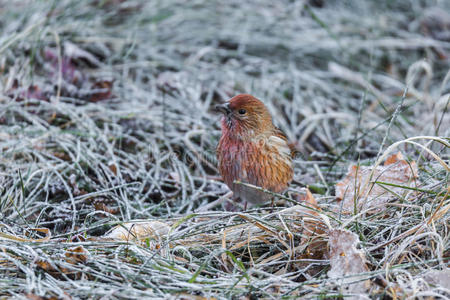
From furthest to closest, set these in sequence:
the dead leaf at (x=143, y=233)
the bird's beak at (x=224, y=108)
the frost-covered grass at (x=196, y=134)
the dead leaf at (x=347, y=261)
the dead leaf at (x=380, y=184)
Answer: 1. the bird's beak at (x=224, y=108)
2. the dead leaf at (x=380, y=184)
3. the dead leaf at (x=143, y=233)
4. the frost-covered grass at (x=196, y=134)
5. the dead leaf at (x=347, y=261)

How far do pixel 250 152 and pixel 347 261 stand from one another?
4.43 ft

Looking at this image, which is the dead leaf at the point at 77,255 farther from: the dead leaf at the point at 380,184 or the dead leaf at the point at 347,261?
the dead leaf at the point at 380,184

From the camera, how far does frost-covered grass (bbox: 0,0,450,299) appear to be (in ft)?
8.36

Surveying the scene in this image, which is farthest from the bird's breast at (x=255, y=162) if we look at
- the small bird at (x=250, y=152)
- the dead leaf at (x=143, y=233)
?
the dead leaf at (x=143, y=233)

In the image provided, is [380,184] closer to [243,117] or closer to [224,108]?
[243,117]

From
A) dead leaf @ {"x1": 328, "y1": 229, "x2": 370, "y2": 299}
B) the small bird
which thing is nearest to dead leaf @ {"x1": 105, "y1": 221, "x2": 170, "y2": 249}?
the small bird

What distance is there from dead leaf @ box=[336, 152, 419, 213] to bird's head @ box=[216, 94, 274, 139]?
0.74 m

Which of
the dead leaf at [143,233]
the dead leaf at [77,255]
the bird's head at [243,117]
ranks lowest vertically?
the dead leaf at [143,233]

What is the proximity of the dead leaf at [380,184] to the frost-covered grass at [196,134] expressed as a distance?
3.8 inches

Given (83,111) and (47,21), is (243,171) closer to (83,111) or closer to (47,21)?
(83,111)

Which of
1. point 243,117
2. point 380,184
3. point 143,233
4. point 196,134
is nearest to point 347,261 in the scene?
point 380,184

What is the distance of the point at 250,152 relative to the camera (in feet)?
12.1

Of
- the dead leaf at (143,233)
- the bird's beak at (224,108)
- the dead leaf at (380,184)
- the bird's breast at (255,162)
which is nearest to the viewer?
the dead leaf at (143,233)

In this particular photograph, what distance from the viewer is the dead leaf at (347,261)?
240cm
